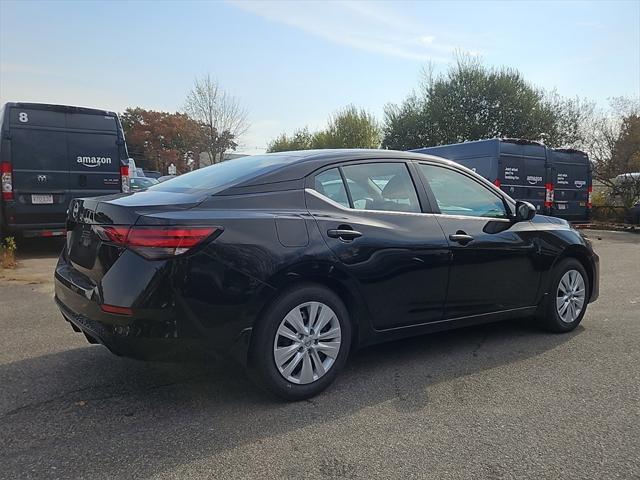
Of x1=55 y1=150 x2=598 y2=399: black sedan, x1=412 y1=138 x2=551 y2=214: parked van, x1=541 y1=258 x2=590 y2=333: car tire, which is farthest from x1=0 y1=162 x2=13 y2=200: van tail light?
x1=412 y1=138 x2=551 y2=214: parked van

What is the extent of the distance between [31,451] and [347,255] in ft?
6.85

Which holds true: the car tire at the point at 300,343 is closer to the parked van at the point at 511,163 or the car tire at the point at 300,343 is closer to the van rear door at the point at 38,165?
A: the van rear door at the point at 38,165

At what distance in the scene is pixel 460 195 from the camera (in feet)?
14.8

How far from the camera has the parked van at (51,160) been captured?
9.01 metres

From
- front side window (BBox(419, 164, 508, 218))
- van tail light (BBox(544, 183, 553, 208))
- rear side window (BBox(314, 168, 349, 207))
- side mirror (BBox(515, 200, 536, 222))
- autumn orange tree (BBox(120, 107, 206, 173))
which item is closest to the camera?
rear side window (BBox(314, 168, 349, 207))

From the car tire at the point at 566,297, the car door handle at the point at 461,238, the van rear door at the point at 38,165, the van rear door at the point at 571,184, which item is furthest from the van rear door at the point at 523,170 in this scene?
the van rear door at the point at 38,165

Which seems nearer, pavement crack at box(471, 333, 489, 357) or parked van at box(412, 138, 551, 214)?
pavement crack at box(471, 333, 489, 357)

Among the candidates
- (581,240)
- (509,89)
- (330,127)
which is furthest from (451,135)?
(581,240)

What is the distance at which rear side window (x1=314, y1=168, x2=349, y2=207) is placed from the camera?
3783 millimetres

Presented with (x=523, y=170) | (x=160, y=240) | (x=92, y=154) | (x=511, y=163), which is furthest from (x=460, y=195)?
(x=523, y=170)

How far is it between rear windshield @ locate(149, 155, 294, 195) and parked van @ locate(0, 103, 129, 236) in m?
6.12

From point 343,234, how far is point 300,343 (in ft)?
2.51

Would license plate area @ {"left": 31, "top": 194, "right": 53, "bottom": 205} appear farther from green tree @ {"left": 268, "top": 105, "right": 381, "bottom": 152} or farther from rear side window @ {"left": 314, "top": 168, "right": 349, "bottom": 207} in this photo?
green tree @ {"left": 268, "top": 105, "right": 381, "bottom": 152}

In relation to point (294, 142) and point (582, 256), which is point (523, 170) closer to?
point (582, 256)
